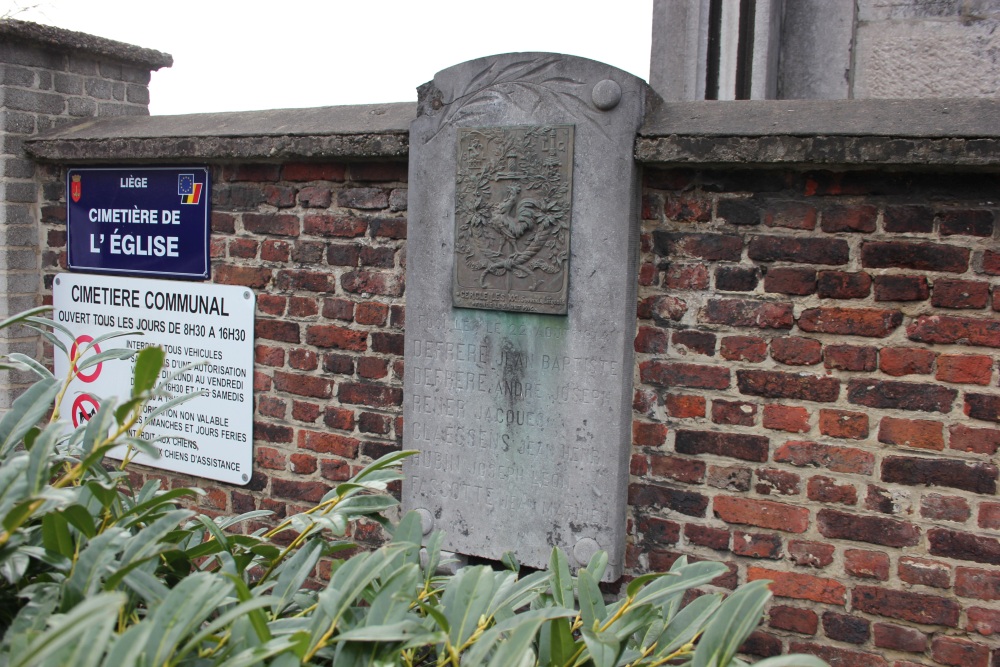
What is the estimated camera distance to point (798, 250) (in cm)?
254

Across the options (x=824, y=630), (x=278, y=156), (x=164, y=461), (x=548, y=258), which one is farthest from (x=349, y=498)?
(x=164, y=461)

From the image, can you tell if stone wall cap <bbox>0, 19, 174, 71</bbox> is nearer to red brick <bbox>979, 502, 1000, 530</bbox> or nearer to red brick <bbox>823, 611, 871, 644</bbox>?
red brick <bbox>823, 611, 871, 644</bbox>

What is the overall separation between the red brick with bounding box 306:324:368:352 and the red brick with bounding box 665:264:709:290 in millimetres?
1094

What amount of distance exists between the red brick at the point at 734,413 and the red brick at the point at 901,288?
1.52 feet

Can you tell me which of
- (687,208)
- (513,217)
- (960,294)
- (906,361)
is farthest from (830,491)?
(513,217)

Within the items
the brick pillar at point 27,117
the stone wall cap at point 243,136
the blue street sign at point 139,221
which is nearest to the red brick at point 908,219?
the stone wall cap at point 243,136

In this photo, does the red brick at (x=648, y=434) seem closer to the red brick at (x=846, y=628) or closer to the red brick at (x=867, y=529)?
the red brick at (x=867, y=529)

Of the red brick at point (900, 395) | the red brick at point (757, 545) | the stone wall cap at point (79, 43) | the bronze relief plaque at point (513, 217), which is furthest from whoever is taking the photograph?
the stone wall cap at point (79, 43)

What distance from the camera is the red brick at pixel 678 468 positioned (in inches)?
107

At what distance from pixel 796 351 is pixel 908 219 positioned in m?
0.45

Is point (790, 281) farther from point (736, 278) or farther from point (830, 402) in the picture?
point (830, 402)

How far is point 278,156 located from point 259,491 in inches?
48.9

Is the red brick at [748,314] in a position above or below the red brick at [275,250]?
below

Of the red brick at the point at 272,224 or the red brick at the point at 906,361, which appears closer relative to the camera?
the red brick at the point at 906,361
